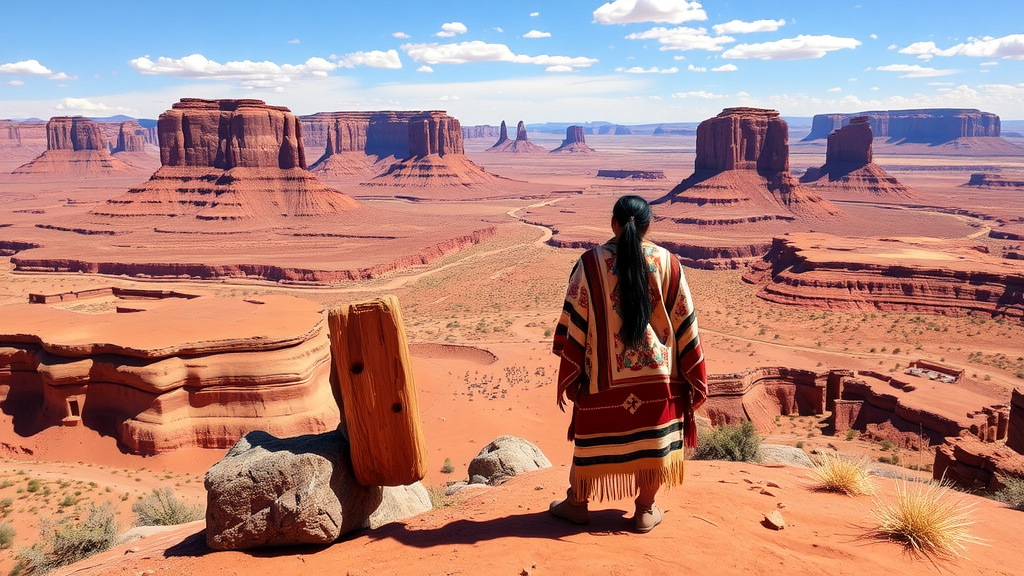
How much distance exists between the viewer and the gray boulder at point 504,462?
945 centimetres

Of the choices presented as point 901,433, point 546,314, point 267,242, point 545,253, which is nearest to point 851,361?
point 901,433

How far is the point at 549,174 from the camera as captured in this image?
154m

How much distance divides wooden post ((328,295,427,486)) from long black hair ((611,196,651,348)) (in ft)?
6.11

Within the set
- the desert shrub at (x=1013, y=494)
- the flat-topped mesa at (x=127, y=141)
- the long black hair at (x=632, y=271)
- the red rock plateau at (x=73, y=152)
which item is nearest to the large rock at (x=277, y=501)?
the long black hair at (x=632, y=271)

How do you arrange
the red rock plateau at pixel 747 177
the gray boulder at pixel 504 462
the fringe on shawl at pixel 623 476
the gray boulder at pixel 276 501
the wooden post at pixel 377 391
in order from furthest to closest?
the red rock plateau at pixel 747 177
the gray boulder at pixel 504 462
the wooden post at pixel 377 391
the gray boulder at pixel 276 501
the fringe on shawl at pixel 623 476

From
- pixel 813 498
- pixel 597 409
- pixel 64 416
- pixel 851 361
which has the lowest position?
pixel 851 361

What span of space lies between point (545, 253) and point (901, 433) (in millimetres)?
41418

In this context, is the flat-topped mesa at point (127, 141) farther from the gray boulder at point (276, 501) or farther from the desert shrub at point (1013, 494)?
the desert shrub at point (1013, 494)

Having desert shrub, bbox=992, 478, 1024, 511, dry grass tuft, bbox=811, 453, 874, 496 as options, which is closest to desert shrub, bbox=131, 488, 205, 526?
dry grass tuft, bbox=811, 453, 874, 496

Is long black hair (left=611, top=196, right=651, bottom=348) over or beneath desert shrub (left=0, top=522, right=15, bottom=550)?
over

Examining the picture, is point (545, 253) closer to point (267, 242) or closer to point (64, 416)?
point (267, 242)

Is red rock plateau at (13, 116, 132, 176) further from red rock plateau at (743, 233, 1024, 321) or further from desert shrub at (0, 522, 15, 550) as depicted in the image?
desert shrub at (0, 522, 15, 550)

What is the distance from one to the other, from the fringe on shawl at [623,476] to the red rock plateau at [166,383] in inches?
495

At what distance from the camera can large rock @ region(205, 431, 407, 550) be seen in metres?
5.07
